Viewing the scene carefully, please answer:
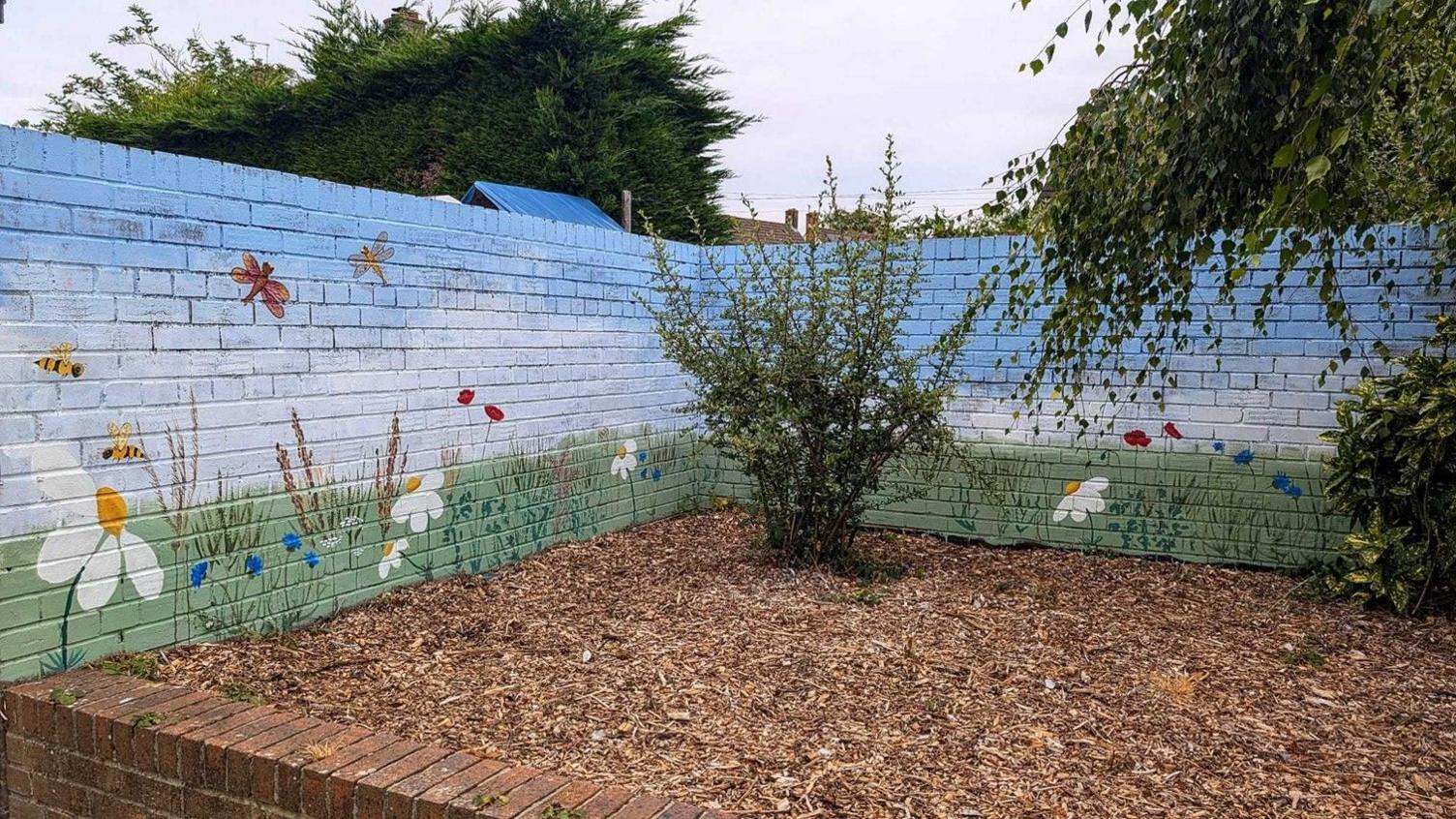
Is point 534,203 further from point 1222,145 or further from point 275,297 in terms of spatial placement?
point 1222,145

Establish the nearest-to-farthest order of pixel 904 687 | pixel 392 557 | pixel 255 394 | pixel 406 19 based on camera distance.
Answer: pixel 904 687, pixel 255 394, pixel 392 557, pixel 406 19

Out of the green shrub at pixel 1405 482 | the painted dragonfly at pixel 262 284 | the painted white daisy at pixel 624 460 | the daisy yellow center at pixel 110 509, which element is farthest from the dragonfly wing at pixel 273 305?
the green shrub at pixel 1405 482

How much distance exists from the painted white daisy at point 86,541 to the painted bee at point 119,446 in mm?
99

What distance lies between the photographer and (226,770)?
266cm

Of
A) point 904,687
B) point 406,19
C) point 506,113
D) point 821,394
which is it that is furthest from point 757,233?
point 406,19

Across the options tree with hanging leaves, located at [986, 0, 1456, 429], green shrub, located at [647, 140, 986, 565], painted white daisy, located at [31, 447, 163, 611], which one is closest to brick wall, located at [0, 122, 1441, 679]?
painted white daisy, located at [31, 447, 163, 611]

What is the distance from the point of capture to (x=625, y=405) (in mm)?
6051

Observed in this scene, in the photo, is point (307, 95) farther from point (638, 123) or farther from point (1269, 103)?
point (1269, 103)

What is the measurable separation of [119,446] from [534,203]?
18.2 feet

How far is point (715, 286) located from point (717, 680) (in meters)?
3.58

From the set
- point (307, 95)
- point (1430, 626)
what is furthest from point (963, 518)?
point (307, 95)

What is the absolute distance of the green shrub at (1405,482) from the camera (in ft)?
13.7

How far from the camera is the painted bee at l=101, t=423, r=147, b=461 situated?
3.22 m

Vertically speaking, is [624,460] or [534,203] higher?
[534,203]
